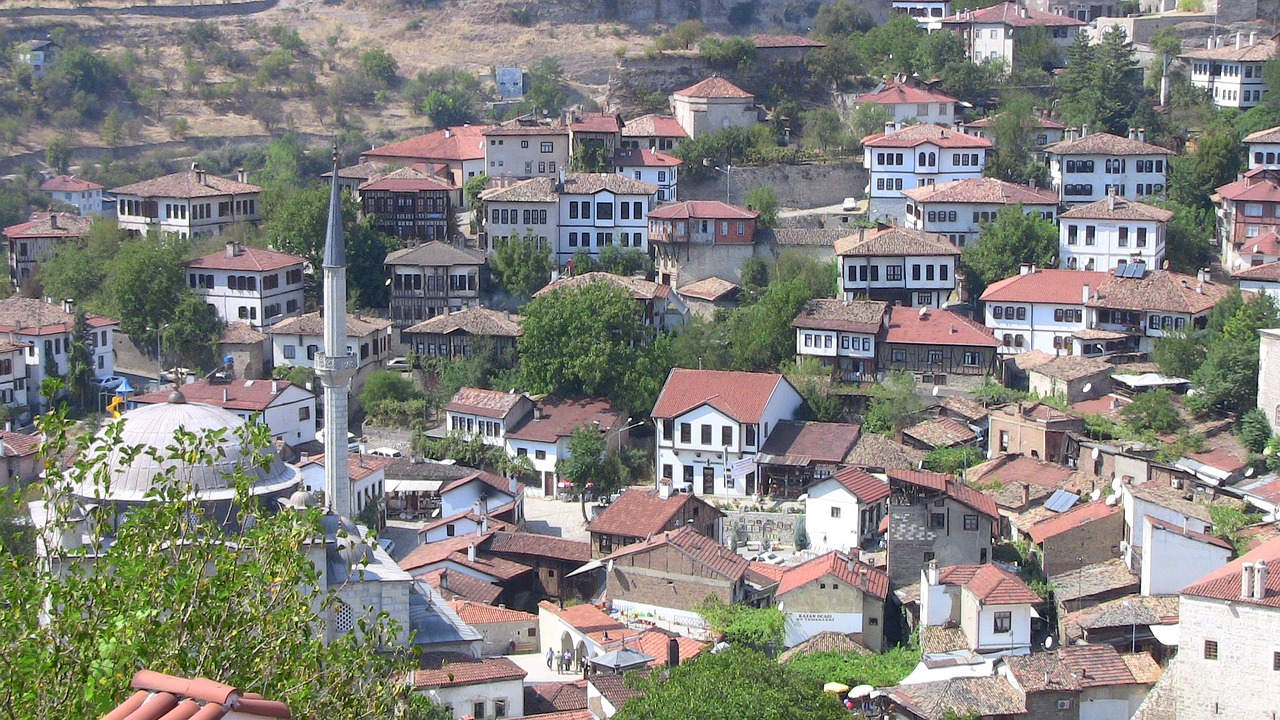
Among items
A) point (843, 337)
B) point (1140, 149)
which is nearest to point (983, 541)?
point (843, 337)

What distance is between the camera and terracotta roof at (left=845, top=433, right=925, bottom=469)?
3709 cm

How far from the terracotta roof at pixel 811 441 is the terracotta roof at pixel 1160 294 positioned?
664cm

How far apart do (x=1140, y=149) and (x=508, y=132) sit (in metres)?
15.4

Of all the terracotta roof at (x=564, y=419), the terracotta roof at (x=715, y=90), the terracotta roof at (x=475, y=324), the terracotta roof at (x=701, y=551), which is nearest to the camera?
the terracotta roof at (x=701, y=551)

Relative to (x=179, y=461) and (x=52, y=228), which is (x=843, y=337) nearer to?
(x=179, y=461)

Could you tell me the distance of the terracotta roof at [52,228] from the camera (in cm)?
4991

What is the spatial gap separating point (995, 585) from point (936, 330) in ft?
38.9

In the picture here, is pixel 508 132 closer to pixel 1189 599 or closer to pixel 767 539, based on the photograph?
pixel 767 539

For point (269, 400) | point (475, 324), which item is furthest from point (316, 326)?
point (269, 400)

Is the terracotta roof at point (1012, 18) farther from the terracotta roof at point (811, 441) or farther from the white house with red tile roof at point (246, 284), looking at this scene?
the white house with red tile roof at point (246, 284)

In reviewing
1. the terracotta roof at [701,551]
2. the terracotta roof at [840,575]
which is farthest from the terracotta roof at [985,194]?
the terracotta roof at [840,575]

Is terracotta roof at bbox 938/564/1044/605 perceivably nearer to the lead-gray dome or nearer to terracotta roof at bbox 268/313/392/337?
the lead-gray dome

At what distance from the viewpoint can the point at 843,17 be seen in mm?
59812

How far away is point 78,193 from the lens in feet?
202
